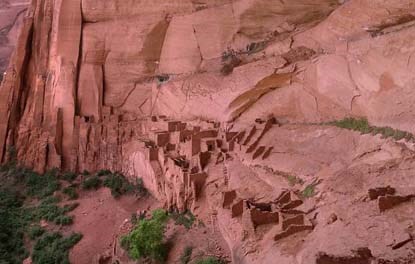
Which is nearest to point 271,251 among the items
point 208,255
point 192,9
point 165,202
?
point 208,255

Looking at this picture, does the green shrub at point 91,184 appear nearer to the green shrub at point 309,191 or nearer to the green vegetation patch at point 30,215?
the green vegetation patch at point 30,215

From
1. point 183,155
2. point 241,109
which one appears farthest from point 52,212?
point 241,109

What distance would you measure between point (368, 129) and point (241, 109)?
252 inches

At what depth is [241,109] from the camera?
20172mm

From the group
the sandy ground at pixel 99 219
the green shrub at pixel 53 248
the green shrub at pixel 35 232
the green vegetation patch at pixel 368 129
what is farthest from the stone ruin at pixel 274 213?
the green shrub at pixel 35 232

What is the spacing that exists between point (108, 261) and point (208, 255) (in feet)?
15.5

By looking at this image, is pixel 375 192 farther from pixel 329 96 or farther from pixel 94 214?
pixel 94 214

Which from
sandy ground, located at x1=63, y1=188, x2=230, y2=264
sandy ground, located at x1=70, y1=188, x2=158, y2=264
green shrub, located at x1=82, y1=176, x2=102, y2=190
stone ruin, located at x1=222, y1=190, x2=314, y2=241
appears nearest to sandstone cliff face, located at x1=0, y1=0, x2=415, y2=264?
stone ruin, located at x1=222, y1=190, x2=314, y2=241

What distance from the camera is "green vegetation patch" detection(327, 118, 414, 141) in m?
13.4

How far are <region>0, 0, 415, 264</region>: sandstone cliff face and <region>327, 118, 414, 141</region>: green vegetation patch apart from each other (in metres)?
0.24

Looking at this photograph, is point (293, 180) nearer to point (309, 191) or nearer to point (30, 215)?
point (309, 191)

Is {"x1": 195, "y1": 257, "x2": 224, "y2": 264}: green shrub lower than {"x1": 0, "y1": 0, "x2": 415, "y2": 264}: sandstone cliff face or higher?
lower

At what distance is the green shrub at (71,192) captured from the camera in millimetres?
22172

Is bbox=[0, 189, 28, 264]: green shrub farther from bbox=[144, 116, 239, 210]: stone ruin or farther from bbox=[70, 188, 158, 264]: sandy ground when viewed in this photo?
bbox=[144, 116, 239, 210]: stone ruin
